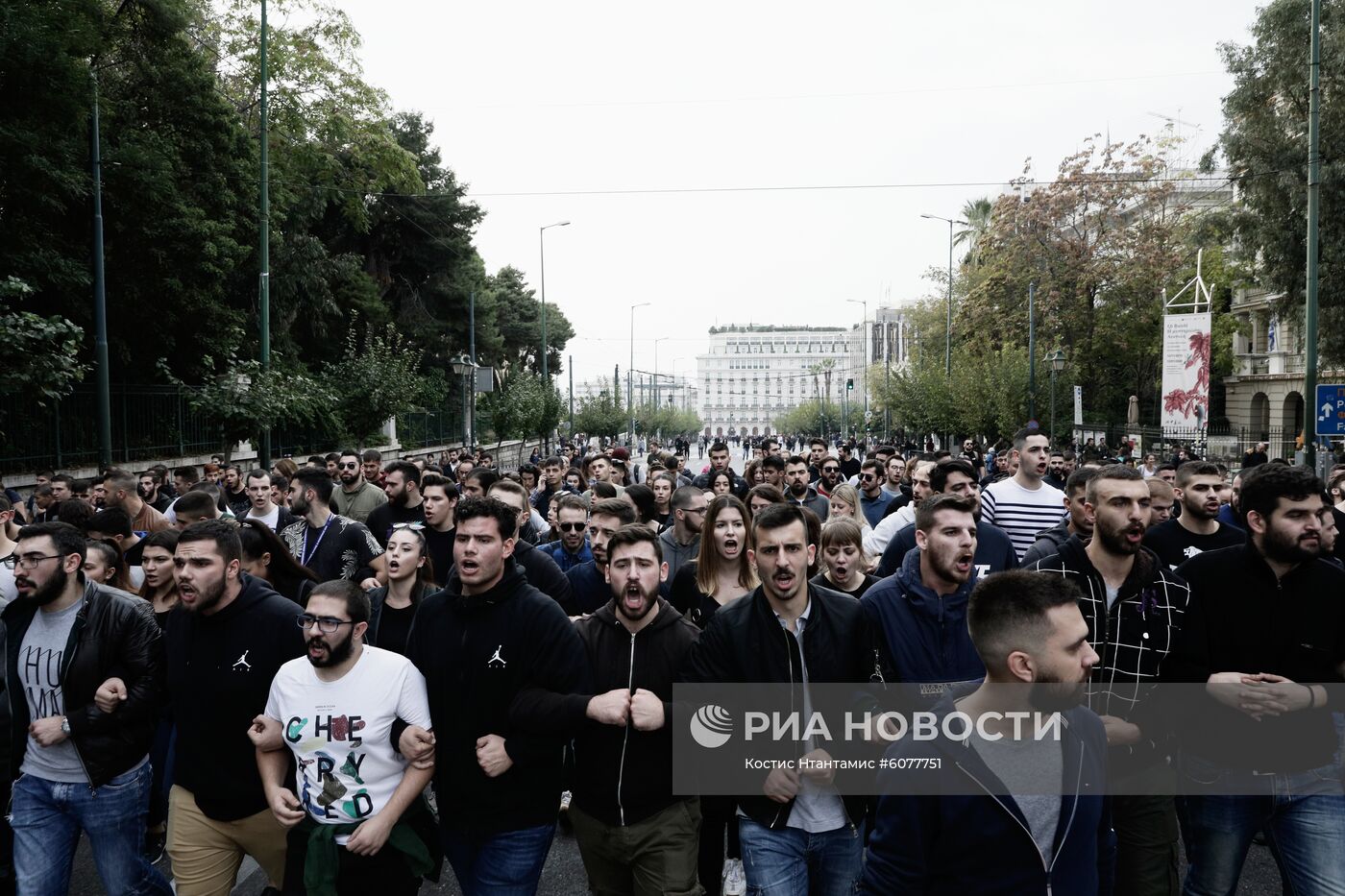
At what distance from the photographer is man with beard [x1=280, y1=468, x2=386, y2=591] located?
6910 millimetres

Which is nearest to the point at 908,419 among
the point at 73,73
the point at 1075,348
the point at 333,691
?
the point at 1075,348

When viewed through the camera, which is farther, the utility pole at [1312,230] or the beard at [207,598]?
the utility pole at [1312,230]

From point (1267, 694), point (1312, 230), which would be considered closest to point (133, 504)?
point (1267, 694)

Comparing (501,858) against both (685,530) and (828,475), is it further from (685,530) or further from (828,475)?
(828,475)

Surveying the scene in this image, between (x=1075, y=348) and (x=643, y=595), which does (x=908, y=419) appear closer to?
(x=1075, y=348)

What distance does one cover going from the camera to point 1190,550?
548cm

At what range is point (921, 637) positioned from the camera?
13.4ft

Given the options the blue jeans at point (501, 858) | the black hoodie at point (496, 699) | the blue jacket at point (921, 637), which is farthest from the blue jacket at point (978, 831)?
the blue jeans at point (501, 858)

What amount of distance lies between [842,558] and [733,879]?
1654mm

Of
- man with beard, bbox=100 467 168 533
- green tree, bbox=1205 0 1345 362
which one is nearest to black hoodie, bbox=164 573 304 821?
man with beard, bbox=100 467 168 533

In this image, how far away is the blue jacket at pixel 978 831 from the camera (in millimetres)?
2486

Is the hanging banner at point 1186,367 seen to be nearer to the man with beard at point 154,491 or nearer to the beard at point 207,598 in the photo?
the man with beard at point 154,491

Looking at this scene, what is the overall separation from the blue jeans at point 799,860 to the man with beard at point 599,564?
8.53ft

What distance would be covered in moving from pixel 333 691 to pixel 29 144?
15712 mm
